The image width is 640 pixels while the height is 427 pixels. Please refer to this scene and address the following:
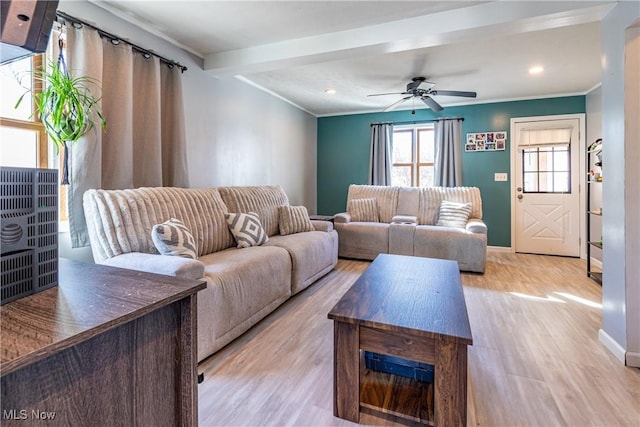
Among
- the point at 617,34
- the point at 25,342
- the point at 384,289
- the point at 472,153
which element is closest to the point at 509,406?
the point at 384,289

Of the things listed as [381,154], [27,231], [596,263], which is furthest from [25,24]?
[596,263]

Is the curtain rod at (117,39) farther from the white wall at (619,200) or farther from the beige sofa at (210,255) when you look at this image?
the white wall at (619,200)

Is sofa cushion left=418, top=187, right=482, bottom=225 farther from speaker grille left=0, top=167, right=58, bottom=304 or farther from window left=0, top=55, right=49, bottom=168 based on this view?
speaker grille left=0, top=167, right=58, bottom=304

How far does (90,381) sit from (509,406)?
1716mm

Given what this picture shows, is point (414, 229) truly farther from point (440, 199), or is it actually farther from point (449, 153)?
point (449, 153)

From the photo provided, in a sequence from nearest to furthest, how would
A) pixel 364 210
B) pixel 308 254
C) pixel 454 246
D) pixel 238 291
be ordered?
pixel 238 291 < pixel 308 254 < pixel 454 246 < pixel 364 210

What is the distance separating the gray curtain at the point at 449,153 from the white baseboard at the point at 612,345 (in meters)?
3.11

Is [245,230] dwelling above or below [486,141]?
below

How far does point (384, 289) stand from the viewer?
1805 millimetres

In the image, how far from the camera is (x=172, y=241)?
204cm

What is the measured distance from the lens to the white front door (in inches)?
178

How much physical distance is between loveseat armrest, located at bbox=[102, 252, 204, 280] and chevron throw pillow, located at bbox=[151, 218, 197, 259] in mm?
110

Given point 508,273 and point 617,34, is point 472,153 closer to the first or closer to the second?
point 508,273

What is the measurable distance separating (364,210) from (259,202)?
6.47 feet
